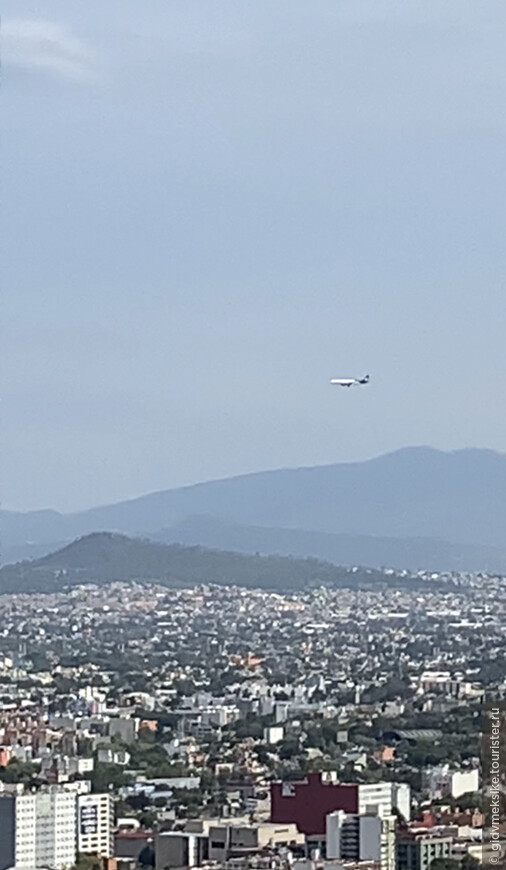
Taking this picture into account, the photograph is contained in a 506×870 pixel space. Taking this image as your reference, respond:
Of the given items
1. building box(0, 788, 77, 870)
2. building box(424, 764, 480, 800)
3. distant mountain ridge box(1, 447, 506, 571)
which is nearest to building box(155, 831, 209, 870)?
building box(0, 788, 77, 870)

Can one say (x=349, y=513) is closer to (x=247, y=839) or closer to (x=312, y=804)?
(x=312, y=804)

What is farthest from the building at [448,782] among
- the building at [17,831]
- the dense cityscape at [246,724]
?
the building at [17,831]

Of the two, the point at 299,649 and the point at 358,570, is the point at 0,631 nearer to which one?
the point at 299,649

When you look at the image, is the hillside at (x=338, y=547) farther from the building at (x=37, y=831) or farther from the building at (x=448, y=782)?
the building at (x=37, y=831)

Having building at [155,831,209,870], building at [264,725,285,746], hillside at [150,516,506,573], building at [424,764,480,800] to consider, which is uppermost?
hillside at [150,516,506,573]

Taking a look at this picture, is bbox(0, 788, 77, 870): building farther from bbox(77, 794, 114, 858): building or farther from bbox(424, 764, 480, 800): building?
bbox(424, 764, 480, 800): building

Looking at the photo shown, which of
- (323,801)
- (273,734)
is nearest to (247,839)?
(323,801)
